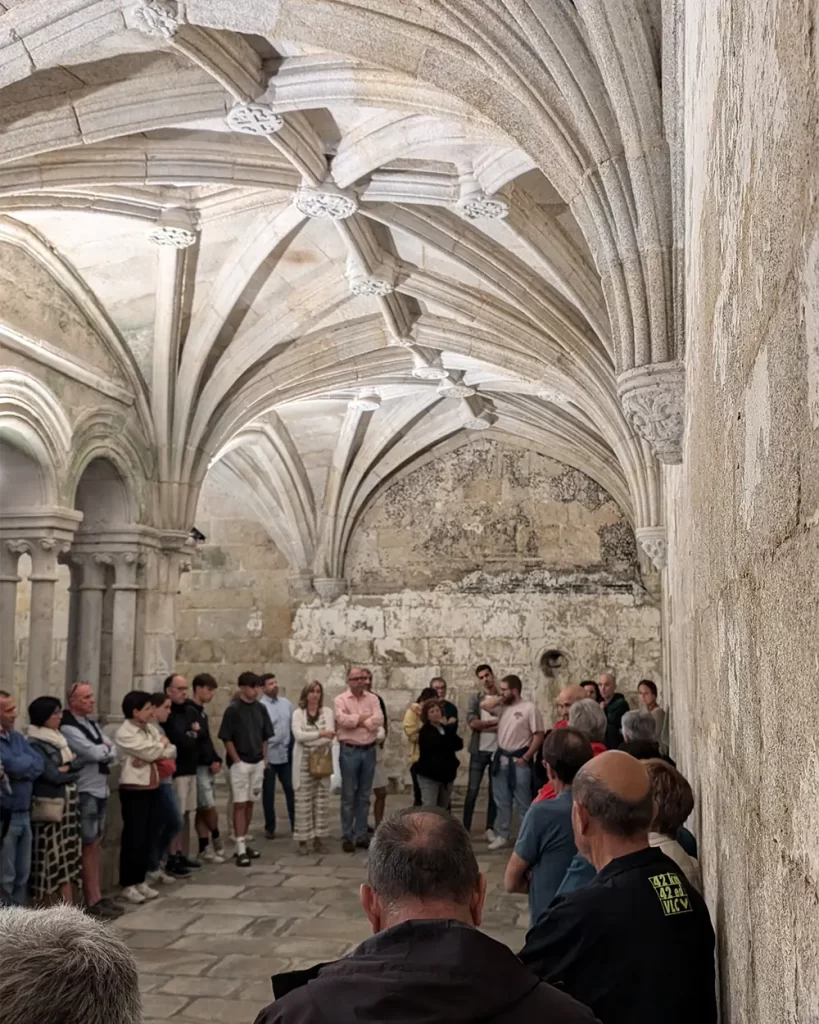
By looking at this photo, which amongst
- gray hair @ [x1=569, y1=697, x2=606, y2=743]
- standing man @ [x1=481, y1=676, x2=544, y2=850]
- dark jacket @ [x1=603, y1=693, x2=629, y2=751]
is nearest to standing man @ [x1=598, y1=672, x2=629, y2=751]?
dark jacket @ [x1=603, y1=693, x2=629, y2=751]

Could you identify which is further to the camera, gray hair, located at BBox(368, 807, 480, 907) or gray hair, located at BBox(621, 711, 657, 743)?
gray hair, located at BBox(621, 711, 657, 743)

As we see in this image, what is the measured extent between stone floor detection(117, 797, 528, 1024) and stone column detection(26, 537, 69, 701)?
1.74m

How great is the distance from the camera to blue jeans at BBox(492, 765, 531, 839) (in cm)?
742

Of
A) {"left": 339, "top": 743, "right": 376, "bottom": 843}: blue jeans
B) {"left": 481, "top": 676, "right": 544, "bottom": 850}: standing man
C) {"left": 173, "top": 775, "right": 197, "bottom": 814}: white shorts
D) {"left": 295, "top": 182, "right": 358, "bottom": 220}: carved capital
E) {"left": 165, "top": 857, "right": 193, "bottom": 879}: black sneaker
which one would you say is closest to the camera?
{"left": 295, "top": 182, "right": 358, "bottom": 220}: carved capital

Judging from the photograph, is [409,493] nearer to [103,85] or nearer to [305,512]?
[305,512]

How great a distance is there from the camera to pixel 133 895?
6.25 metres

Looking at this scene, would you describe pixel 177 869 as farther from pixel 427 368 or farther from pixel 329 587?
pixel 329 587

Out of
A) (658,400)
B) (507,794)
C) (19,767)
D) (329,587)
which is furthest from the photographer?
(329,587)

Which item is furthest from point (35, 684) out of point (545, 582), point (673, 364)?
point (545, 582)

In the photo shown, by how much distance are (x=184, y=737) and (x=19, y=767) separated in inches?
85.7

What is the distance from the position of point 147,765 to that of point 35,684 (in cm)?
135

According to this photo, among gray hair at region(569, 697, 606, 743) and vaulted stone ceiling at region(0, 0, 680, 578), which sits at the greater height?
vaulted stone ceiling at region(0, 0, 680, 578)

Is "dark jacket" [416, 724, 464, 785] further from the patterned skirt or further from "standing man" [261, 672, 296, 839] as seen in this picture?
the patterned skirt

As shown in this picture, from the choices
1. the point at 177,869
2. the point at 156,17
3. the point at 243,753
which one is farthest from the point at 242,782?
the point at 156,17
